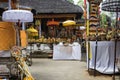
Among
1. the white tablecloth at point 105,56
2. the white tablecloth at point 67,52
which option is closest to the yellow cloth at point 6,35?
the white tablecloth at point 105,56

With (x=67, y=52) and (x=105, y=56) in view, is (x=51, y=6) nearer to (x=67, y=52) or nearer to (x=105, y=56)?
(x=67, y=52)

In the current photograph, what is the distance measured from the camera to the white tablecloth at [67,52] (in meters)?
22.1

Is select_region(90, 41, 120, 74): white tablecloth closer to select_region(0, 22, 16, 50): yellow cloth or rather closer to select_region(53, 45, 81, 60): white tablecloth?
select_region(0, 22, 16, 50): yellow cloth

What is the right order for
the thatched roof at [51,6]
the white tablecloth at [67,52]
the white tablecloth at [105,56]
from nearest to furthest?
1. the white tablecloth at [105,56]
2. the white tablecloth at [67,52]
3. the thatched roof at [51,6]

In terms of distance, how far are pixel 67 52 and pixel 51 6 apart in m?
8.04

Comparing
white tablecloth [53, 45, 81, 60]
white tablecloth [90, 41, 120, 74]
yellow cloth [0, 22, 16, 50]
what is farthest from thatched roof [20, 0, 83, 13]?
yellow cloth [0, 22, 16, 50]

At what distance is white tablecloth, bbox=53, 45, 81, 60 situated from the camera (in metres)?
22.1

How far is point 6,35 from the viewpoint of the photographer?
1084 cm

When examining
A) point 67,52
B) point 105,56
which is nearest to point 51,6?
point 67,52

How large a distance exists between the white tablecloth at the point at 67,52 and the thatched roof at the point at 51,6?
6.43 meters

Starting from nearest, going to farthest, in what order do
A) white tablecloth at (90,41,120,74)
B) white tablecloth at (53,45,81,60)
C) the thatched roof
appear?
white tablecloth at (90,41,120,74)
white tablecloth at (53,45,81,60)
the thatched roof

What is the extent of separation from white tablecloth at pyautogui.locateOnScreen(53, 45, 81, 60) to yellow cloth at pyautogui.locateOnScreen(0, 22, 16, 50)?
444 inches

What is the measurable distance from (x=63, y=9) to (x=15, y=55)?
18.5 m

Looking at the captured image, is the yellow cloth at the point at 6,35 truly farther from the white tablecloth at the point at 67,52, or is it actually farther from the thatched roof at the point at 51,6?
the thatched roof at the point at 51,6
